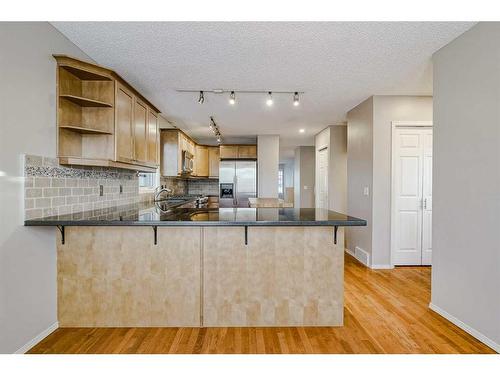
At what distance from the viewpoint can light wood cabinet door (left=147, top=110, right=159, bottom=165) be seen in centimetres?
369

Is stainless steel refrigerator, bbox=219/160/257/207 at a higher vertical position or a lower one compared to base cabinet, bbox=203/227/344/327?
higher

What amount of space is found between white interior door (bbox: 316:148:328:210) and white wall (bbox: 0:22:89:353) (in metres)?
5.25

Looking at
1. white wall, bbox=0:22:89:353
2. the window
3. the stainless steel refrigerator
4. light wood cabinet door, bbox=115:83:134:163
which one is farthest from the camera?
the stainless steel refrigerator

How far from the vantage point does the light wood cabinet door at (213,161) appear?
775 cm

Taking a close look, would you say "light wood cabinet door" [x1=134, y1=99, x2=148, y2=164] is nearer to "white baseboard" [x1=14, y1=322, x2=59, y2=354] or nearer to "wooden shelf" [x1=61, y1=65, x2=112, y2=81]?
"wooden shelf" [x1=61, y1=65, x2=112, y2=81]

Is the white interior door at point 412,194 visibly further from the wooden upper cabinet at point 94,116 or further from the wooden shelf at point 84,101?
the wooden shelf at point 84,101

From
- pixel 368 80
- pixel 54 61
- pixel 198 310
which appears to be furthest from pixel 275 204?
pixel 54 61

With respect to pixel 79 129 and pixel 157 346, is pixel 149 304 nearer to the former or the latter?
pixel 157 346

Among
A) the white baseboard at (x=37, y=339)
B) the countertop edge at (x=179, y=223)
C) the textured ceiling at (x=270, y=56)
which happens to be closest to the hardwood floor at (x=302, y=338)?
the white baseboard at (x=37, y=339)

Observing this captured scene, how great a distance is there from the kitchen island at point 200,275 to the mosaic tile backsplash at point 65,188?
0.83 ft

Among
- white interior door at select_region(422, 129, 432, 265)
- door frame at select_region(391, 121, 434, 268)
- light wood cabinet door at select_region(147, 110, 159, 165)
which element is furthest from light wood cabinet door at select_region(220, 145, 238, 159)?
white interior door at select_region(422, 129, 432, 265)

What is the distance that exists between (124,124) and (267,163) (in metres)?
4.42

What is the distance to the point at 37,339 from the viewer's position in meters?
2.08

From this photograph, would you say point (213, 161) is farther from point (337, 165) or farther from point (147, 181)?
point (337, 165)
